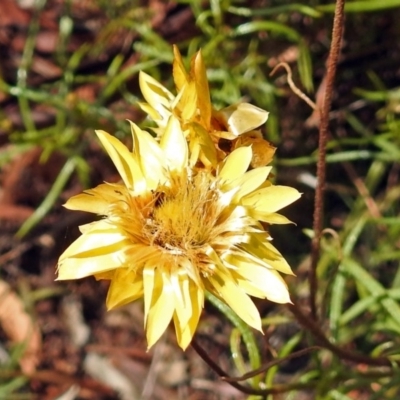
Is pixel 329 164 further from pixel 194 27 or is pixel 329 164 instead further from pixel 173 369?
pixel 173 369

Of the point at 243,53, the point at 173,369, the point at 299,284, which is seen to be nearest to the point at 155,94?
the point at 243,53

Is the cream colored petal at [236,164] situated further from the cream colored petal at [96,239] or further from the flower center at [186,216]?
the cream colored petal at [96,239]

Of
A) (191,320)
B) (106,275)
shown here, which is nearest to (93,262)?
(106,275)

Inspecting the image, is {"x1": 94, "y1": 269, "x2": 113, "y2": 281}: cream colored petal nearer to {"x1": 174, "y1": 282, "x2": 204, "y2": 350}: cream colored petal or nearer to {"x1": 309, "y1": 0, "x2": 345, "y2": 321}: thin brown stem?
{"x1": 174, "y1": 282, "x2": 204, "y2": 350}: cream colored petal

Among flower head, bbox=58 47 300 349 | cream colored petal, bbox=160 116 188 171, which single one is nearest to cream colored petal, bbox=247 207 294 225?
flower head, bbox=58 47 300 349

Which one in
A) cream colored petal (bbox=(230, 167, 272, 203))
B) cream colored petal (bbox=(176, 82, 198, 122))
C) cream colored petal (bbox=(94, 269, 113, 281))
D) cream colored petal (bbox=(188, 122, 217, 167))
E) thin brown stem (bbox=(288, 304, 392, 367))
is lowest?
thin brown stem (bbox=(288, 304, 392, 367))

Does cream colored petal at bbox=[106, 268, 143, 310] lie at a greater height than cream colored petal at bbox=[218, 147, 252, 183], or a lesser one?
lesser

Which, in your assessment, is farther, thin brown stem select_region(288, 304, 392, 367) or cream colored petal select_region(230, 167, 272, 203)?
thin brown stem select_region(288, 304, 392, 367)


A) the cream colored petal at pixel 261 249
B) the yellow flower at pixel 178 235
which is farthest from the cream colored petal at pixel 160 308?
the cream colored petal at pixel 261 249
